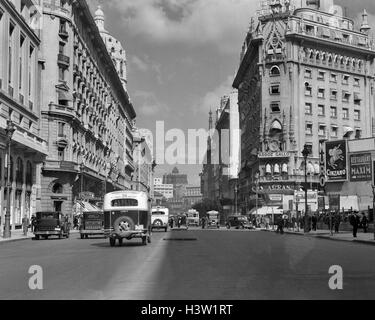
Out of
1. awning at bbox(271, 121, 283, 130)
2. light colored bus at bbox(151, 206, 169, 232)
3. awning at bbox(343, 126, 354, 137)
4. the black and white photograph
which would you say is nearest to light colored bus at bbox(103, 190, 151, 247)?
the black and white photograph

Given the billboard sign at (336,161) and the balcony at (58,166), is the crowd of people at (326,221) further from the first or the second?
the balcony at (58,166)

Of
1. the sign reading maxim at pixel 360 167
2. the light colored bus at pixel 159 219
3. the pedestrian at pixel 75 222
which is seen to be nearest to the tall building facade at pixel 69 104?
the pedestrian at pixel 75 222

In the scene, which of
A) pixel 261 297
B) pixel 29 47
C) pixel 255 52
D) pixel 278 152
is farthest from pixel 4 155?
pixel 255 52

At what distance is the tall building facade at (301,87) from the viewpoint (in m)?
88.7

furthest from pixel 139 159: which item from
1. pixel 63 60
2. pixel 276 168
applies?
pixel 63 60

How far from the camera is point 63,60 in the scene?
66062mm

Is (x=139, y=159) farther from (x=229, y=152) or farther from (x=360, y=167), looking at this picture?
(x=360, y=167)

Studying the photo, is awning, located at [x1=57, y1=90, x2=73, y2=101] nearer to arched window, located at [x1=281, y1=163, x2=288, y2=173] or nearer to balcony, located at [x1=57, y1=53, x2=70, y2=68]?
balcony, located at [x1=57, y1=53, x2=70, y2=68]

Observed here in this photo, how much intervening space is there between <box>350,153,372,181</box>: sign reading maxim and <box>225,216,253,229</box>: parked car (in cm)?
2087

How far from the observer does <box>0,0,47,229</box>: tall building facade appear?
48688mm

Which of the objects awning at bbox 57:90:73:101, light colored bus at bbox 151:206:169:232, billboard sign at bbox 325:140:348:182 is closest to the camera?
light colored bus at bbox 151:206:169:232

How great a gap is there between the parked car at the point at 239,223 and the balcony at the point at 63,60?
31133 mm

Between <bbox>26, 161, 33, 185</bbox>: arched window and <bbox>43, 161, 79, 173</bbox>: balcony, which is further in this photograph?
<bbox>43, 161, 79, 173</bbox>: balcony
